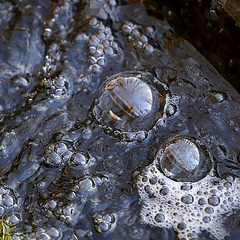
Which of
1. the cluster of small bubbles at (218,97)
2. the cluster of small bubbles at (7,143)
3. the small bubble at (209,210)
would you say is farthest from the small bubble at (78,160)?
the cluster of small bubbles at (218,97)

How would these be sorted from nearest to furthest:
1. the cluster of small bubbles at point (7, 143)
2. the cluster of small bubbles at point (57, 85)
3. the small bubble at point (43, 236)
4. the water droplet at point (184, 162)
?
the small bubble at point (43, 236) < the water droplet at point (184, 162) < the cluster of small bubbles at point (7, 143) < the cluster of small bubbles at point (57, 85)

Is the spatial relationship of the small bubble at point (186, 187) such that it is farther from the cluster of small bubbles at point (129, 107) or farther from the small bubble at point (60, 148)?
the small bubble at point (60, 148)

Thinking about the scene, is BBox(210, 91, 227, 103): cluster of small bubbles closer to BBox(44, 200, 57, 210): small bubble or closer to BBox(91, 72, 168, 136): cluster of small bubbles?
BBox(91, 72, 168, 136): cluster of small bubbles

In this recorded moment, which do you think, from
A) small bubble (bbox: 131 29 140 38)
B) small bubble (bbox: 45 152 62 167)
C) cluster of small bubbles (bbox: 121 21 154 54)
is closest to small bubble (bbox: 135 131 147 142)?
small bubble (bbox: 45 152 62 167)

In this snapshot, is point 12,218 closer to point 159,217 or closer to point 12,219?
point 12,219

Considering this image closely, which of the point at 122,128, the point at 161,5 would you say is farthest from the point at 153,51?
the point at 122,128

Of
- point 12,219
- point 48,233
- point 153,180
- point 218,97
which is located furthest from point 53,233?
point 218,97

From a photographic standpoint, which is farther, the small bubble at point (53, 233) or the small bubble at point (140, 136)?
the small bubble at point (140, 136)
